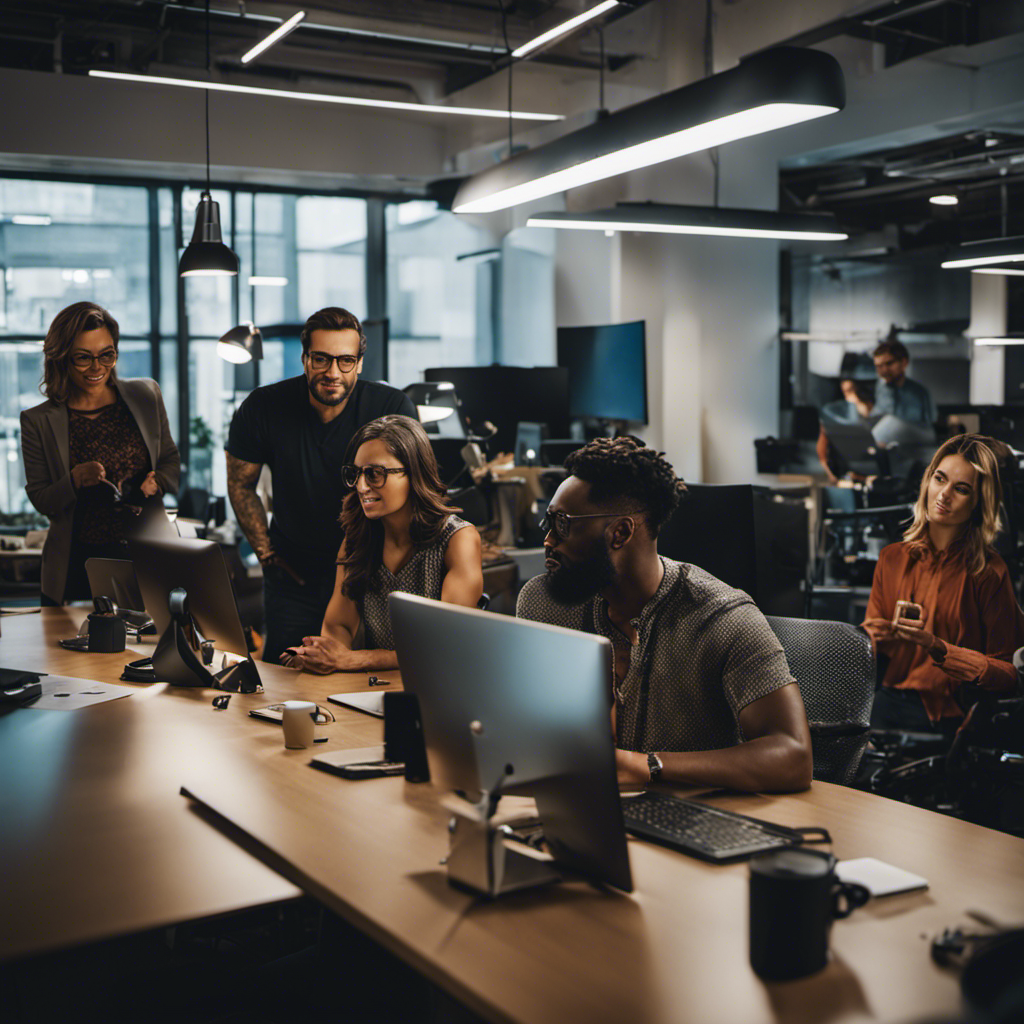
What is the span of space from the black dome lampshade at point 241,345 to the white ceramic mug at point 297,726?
15.6 ft

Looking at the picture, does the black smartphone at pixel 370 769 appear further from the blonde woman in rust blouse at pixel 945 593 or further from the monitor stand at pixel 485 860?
the blonde woman in rust blouse at pixel 945 593

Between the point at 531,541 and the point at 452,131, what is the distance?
15.7 feet

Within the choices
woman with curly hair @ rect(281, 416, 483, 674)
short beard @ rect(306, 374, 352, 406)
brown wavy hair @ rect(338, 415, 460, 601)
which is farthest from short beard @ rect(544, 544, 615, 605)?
short beard @ rect(306, 374, 352, 406)

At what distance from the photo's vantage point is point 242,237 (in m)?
9.60

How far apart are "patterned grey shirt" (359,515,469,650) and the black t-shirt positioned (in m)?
0.54

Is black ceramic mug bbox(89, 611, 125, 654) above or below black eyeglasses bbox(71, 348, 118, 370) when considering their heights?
below

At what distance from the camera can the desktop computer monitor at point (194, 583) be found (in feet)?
8.14

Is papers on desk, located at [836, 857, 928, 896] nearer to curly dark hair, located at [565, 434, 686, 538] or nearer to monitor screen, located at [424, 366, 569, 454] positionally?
curly dark hair, located at [565, 434, 686, 538]

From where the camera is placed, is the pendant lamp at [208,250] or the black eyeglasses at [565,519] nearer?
the black eyeglasses at [565,519]

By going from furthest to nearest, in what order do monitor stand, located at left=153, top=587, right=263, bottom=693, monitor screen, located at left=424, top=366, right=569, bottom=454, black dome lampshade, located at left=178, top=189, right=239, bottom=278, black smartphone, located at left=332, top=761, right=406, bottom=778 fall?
monitor screen, located at left=424, top=366, right=569, bottom=454
black dome lampshade, located at left=178, top=189, right=239, bottom=278
monitor stand, located at left=153, top=587, right=263, bottom=693
black smartphone, located at left=332, top=761, right=406, bottom=778

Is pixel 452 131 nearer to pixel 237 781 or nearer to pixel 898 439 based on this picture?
pixel 898 439

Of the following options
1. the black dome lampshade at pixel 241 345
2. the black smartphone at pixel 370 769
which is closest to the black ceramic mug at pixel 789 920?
the black smartphone at pixel 370 769

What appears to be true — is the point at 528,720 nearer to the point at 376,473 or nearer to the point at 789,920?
the point at 789,920

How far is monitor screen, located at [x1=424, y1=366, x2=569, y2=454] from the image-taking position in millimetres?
7188
